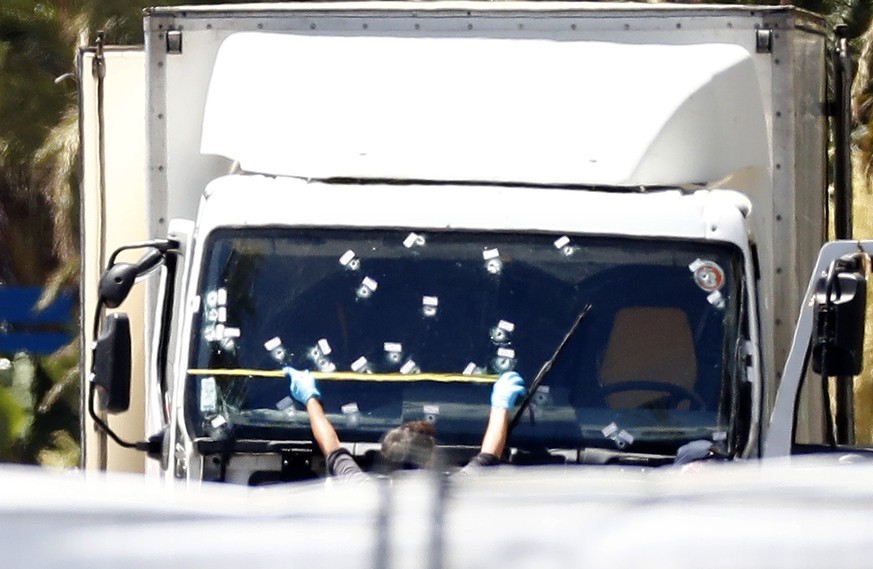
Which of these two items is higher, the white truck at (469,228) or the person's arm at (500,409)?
the white truck at (469,228)

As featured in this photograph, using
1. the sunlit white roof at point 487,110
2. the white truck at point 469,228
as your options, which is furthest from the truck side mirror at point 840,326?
the sunlit white roof at point 487,110

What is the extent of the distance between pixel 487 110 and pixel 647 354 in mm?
1213

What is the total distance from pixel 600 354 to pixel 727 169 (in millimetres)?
1105

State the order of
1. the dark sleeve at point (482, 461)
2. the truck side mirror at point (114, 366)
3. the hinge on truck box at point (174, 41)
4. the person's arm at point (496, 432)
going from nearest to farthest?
1. the dark sleeve at point (482, 461)
2. the person's arm at point (496, 432)
3. the truck side mirror at point (114, 366)
4. the hinge on truck box at point (174, 41)

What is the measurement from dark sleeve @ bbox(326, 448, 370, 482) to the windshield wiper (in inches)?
23.2

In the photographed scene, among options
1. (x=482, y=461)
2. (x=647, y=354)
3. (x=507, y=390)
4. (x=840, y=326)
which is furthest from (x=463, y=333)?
(x=840, y=326)

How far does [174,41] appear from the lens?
6.91 meters

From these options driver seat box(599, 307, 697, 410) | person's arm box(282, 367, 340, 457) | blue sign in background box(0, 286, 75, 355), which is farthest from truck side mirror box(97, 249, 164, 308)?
blue sign in background box(0, 286, 75, 355)

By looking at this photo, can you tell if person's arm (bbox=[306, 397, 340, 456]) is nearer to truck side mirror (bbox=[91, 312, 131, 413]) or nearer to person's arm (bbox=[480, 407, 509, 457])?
person's arm (bbox=[480, 407, 509, 457])

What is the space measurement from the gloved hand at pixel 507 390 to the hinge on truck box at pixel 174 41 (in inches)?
84.2

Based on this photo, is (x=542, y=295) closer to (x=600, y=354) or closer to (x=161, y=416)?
A: (x=600, y=354)

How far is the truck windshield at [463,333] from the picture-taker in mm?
5934

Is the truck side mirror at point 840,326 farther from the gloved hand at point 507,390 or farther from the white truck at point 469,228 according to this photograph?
the gloved hand at point 507,390

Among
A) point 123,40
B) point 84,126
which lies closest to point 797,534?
point 84,126
